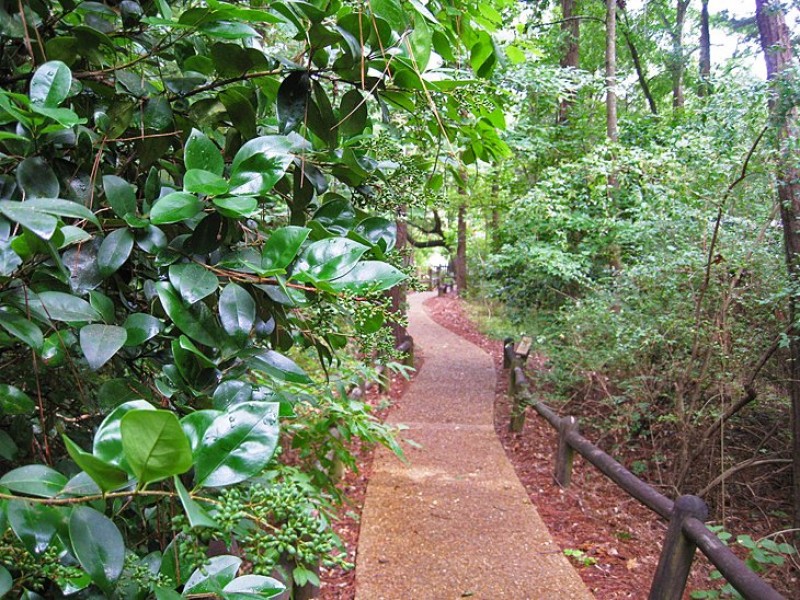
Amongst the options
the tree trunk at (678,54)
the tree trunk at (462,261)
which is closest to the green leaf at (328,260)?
the tree trunk at (678,54)

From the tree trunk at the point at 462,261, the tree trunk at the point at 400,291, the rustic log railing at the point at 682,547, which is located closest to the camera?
the tree trunk at the point at 400,291

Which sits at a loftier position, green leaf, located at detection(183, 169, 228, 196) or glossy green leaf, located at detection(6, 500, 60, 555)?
green leaf, located at detection(183, 169, 228, 196)

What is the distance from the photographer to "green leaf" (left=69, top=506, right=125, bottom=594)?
63cm

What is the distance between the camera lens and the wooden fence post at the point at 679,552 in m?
3.20

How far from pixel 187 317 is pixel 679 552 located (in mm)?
3465

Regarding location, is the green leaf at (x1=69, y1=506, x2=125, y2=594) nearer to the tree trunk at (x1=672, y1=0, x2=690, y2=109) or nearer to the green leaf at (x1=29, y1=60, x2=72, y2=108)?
the green leaf at (x1=29, y1=60, x2=72, y2=108)

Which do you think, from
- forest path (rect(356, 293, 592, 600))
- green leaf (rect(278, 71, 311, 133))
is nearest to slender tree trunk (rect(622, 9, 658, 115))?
forest path (rect(356, 293, 592, 600))

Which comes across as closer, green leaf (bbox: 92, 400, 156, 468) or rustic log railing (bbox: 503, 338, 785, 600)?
green leaf (bbox: 92, 400, 156, 468)

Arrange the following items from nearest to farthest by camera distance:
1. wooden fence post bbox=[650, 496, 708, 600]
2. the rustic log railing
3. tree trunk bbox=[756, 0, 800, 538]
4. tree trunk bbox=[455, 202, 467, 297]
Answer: the rustic log railing < wooden fence post bbox=[650, 496, 708, 600] < tree trunk bbox=[756, 0, 800, 538] < tree trunk bbox=[455, 202, 467, 297]

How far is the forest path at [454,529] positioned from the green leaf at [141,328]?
3.28 metres

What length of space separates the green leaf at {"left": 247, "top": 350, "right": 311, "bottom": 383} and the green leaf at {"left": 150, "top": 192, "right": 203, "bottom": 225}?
276 mm

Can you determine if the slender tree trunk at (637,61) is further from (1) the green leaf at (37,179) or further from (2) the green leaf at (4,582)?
(2) the green leaf at (4,582)

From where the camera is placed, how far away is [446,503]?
5.02 m

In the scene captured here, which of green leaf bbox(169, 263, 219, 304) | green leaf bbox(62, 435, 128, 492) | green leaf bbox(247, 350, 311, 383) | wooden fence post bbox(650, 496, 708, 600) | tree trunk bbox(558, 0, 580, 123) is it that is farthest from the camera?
tree trunk bbox(558, 0, 580, 123)
